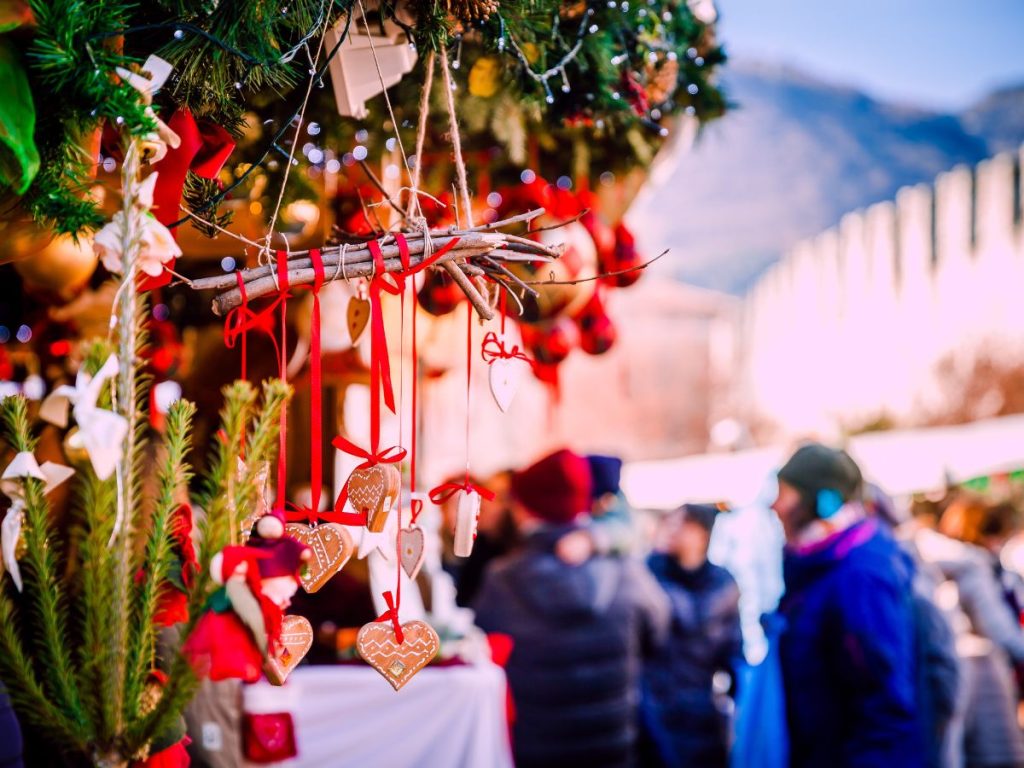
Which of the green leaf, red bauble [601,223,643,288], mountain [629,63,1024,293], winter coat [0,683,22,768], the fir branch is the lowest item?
winter coat [0,683,22,768]

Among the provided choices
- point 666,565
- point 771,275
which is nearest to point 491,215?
point 666,565

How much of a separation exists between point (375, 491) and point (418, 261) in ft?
1.01

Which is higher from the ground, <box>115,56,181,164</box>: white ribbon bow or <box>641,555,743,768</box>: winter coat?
<box>115,56,181,164</box>: white ribbon bow

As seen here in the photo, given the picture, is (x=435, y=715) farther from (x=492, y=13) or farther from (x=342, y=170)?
(x=492, y=13)

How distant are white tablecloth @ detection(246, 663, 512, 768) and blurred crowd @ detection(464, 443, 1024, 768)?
2.09 feet

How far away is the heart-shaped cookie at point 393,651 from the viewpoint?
133 cm

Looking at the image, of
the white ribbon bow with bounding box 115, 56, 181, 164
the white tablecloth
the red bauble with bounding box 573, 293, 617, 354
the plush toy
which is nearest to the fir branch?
the plush toy

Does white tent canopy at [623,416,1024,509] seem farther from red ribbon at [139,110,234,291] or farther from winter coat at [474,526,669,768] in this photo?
red ribbon at [139,110,234,291]

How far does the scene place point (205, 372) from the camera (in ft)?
12.6

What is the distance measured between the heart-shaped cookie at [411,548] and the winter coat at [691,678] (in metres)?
2.81

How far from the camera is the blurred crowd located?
9.13 feet

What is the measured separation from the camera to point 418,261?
1305 millimetres

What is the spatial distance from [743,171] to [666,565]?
74.5m

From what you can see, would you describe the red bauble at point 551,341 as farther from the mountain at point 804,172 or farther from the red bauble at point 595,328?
the mountain at point 804,172
